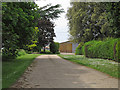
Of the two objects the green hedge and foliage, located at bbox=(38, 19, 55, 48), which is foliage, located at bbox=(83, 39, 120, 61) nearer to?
the green hedge

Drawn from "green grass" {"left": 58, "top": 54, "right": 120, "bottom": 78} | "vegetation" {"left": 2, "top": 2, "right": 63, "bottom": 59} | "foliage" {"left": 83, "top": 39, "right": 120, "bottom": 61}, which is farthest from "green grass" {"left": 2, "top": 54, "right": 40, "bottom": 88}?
"foliage" {"left": 83, "top": 39, "right": 120, "bottom": 61}

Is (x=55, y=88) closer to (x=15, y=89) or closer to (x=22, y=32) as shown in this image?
(x=15, y=89)

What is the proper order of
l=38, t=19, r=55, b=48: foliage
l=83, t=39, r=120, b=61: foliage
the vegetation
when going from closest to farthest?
the vegetation
l=83, t=39, r=120, b=61: foliage
l=38, t=19, r=55, b=48: foliage

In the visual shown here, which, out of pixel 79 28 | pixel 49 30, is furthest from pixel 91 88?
pixel 49 30

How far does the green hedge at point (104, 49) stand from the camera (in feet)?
50.7

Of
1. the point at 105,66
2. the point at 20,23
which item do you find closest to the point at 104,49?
the point at 105,66

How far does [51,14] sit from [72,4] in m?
14.8

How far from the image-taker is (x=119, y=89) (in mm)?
5512

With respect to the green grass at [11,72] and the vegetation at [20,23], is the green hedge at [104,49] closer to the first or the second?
the vegetation at [20,23]

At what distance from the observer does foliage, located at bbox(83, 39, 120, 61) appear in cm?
1578

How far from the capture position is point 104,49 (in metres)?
18.8

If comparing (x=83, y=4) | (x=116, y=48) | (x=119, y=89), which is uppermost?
(x=83, y=4)

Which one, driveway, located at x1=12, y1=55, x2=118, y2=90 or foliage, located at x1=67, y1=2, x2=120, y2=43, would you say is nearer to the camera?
driveway, located at x1=12, y1=55, x2=118, y2=90

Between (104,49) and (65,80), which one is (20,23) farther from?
(104,49)
